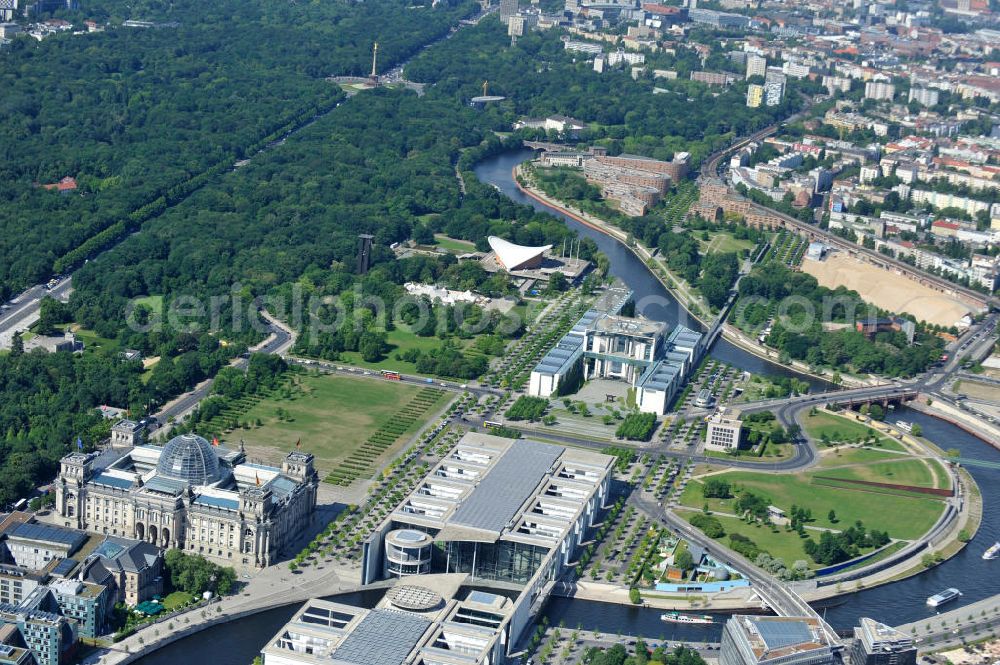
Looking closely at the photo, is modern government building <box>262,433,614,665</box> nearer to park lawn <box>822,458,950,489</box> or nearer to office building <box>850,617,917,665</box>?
office building <box>850,617,917,665</box>

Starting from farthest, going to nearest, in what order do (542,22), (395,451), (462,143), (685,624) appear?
(542,22)
(462,143)
(395,451)
(685,624)

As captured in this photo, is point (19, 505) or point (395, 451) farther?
point (395, 451)

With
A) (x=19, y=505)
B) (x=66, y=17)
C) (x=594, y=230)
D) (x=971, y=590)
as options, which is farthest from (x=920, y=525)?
(x=66, y=17)

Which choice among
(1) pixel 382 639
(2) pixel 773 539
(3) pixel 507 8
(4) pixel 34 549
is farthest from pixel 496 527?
(3) pixel 507 8

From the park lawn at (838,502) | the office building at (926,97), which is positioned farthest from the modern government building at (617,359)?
the office building at (926,97)

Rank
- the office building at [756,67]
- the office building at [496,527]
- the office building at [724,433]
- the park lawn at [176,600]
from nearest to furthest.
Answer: the park lawn at [176,600] → the office building at [496,527] → the office building at [724,433] → the office building at [756,67]

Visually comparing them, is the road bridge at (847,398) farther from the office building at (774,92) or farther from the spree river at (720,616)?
the office building at (774,92)

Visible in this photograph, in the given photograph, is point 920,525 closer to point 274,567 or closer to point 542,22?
point 274,567
